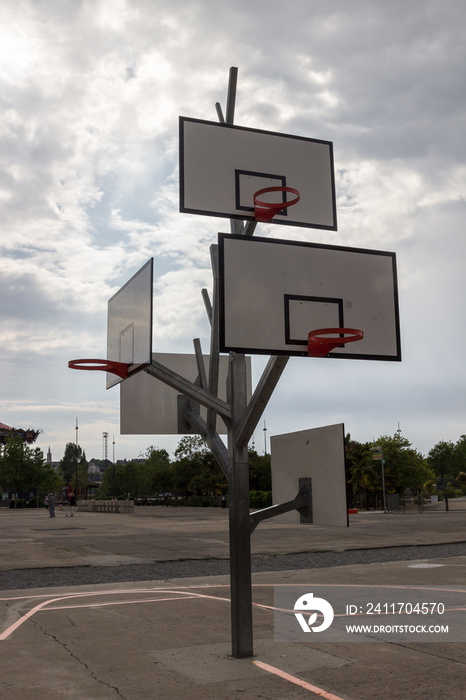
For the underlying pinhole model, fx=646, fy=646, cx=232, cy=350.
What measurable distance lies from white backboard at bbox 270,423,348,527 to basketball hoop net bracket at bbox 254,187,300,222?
2511mm

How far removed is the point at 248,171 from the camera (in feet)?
25.5

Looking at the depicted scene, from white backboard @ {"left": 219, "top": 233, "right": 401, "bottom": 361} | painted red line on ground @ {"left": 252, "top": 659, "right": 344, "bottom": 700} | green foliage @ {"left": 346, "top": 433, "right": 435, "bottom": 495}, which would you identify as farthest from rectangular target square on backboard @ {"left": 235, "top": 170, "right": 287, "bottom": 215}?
green foliage @ {"left": 346, "top": 433, "right": 435, "bottom": 495}

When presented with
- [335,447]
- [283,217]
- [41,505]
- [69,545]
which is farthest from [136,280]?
[41,505]

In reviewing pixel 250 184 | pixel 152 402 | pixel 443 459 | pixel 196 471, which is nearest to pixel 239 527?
pixel 152 402

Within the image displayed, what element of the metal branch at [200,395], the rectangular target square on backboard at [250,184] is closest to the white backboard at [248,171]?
the rectangular target square on backboard at [250,184]

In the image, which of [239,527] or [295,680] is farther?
[239,527]

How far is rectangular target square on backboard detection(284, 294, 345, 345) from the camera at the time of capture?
22.6ft

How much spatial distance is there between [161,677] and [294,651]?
1.68 meters

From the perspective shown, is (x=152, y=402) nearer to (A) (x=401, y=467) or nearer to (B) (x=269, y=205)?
(B) (x=269, y=205)

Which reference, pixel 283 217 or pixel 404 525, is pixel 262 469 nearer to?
pixel 404 525

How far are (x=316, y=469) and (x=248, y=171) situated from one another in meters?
3.62

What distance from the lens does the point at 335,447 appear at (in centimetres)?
695

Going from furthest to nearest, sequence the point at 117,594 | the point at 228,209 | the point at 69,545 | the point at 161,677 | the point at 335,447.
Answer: the point at 69,545 → the point at 117,594 → the point at 228,209 → the point at 335,447 → the point at 161,677

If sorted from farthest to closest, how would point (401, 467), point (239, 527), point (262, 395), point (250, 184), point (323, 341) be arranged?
point (401, 467)
point (250, 184)
point (239, 527)
point (262, 395)
point (323, 341)
